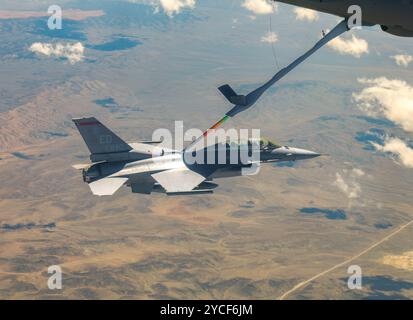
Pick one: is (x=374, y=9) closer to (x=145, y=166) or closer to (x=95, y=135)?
(x=95, y=135)

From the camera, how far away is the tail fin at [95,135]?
23.8 m

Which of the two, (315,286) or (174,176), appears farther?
(315,286)

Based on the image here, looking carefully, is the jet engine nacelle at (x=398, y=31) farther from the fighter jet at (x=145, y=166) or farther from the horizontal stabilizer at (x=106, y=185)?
the horizontal stabilizer at (x=106, y=185)

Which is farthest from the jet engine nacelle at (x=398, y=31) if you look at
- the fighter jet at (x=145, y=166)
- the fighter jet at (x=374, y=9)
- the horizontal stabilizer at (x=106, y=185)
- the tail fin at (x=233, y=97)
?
the horizontal stabilizer at (x=106, y=185)

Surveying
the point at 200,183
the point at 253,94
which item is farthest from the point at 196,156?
the point at 253,94

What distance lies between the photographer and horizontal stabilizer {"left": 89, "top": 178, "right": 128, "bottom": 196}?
2217cm

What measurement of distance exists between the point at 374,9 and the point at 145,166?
1866 centimetres

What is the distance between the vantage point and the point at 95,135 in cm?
2392

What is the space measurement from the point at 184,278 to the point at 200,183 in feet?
578

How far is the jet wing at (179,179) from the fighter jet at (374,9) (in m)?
15.0

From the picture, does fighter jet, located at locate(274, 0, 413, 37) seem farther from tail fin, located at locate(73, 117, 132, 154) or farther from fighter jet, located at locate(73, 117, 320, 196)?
tail fin, located at locate(73, 117, 132, 154)

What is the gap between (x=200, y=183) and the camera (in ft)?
87.0

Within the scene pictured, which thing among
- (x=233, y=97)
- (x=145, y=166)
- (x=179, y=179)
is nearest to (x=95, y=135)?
(x=145, y=166)
